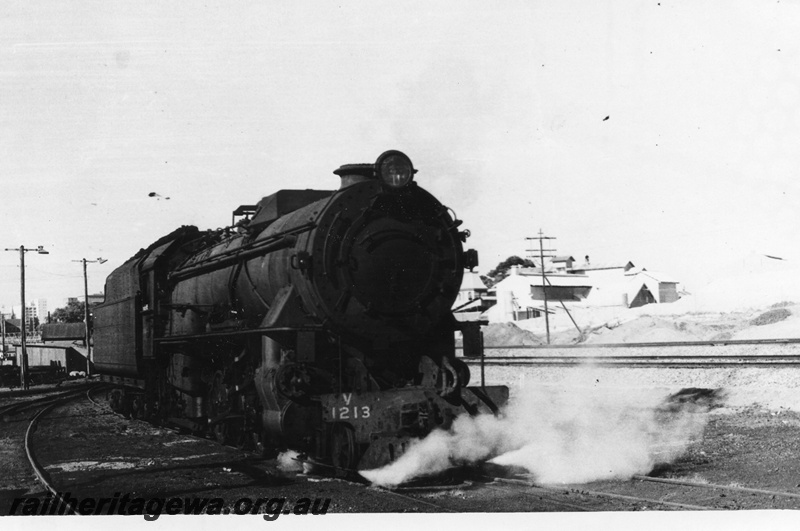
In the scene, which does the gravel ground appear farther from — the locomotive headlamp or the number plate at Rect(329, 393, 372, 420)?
the locomotive headlamp

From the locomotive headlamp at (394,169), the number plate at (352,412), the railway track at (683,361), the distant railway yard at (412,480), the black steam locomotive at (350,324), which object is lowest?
the distant railway yard at (412,480)

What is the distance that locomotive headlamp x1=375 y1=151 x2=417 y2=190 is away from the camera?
810 centimetres

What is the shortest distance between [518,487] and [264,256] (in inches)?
149

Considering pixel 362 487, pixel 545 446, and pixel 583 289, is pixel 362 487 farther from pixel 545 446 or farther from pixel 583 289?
pixel 583 289

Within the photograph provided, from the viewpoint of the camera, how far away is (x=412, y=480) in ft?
24.0

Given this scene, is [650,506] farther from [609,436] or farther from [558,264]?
[558,264]

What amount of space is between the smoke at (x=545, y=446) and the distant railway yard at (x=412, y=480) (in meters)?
0.11

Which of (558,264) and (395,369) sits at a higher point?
(558,264)

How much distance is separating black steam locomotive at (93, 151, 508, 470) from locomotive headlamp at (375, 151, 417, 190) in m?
0.01

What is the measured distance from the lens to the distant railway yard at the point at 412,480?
264 inches

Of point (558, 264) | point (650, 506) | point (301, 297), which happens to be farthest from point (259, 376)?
point (558, 264)

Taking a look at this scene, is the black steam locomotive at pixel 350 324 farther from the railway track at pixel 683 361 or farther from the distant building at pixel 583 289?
the distant building at pixel 583 289

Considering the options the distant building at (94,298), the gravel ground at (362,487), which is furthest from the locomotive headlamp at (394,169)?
the distant building at (94,298)

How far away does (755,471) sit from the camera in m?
8.07
